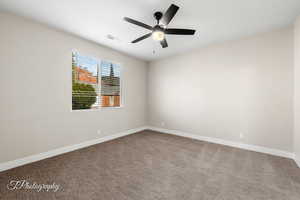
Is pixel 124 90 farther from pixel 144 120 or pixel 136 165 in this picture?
pixel 136 165

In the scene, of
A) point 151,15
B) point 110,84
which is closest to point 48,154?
point 110,84

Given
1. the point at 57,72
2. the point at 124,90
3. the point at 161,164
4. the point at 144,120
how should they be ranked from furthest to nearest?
1. the point at 144,120
2. the point at 124,90
3. the point at 57,72
4. the point at 161,164

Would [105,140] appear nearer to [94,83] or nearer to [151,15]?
[94,83]

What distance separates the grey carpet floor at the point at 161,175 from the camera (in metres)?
1.66

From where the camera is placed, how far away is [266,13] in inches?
89.5

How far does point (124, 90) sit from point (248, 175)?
12.1 feet

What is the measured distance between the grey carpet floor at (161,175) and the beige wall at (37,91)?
472mm

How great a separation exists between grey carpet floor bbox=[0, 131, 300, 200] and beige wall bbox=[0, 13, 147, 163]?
47 centimetres

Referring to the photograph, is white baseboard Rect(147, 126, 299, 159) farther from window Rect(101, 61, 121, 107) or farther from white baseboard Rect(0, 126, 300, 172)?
window Rect(101, 61, 121, 107)

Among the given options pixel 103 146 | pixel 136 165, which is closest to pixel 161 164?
pixel 136 165

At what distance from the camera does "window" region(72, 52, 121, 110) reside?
10.5ft

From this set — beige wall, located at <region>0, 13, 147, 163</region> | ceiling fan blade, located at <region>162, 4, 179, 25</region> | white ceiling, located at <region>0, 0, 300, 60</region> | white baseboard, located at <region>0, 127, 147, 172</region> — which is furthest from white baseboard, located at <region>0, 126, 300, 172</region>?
ceiling fan blade, located at <region>162, 4, 179, 25</region>

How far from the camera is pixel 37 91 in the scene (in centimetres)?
254

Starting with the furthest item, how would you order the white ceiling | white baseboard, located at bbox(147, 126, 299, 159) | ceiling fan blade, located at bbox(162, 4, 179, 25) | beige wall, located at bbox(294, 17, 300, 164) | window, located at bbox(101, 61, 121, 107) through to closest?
window, located at bbox(101, 61, 121, 107), white baseboard, located at bbox(147, 126, 299, 159), beige wall, located at bbox(294, 17, 300, 164), the white ceiling, ceiling fan blade, located at bbox(162, 4, 179, 25)
